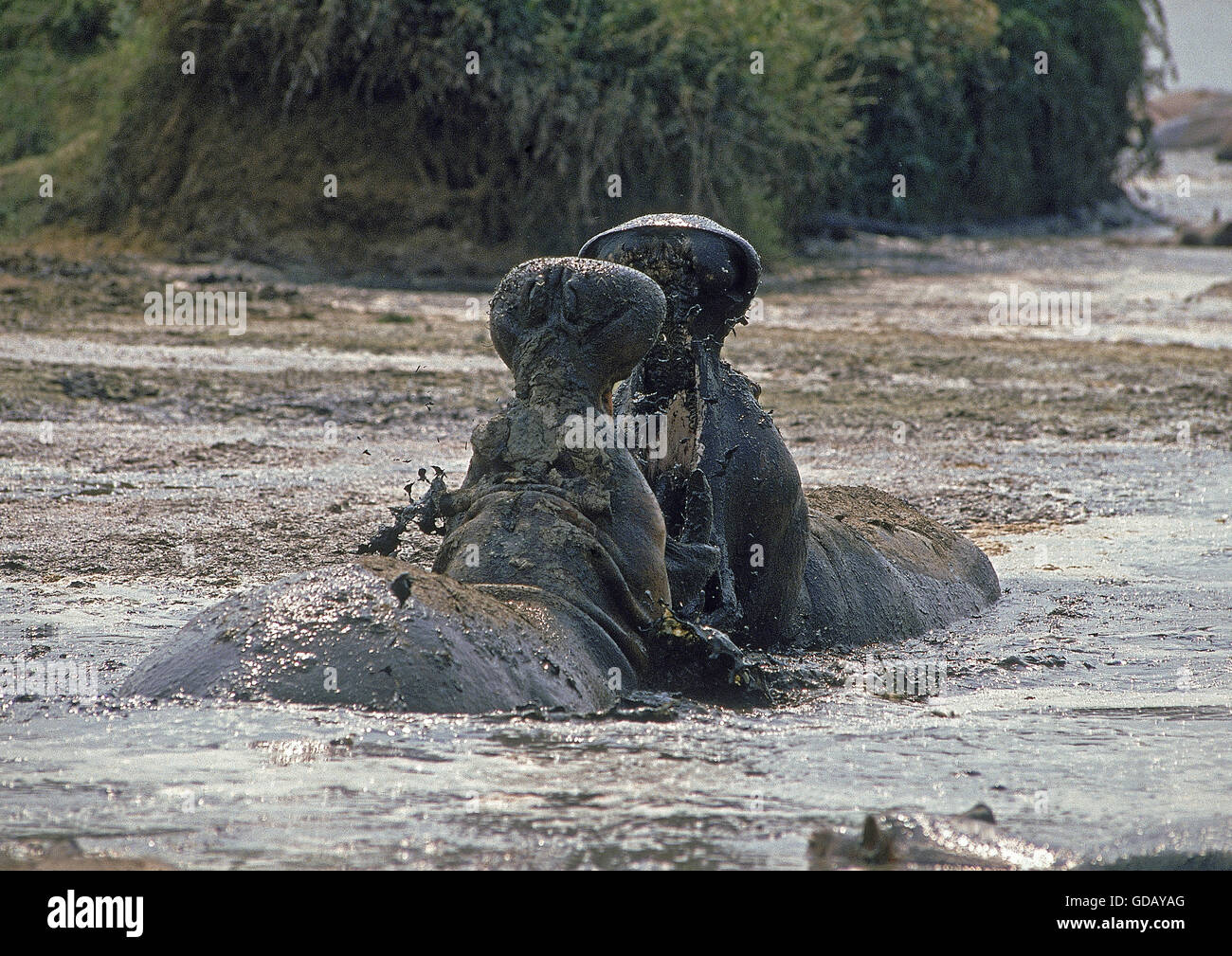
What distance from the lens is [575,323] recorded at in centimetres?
422

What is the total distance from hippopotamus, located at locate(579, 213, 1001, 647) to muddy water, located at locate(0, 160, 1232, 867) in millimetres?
193

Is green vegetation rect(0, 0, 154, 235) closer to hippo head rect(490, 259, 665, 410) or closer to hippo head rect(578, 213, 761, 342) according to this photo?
hippo head rect(578, 213, 761, 342)

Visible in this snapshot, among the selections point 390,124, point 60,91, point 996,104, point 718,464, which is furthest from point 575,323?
point 996,104

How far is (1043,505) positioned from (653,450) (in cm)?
403

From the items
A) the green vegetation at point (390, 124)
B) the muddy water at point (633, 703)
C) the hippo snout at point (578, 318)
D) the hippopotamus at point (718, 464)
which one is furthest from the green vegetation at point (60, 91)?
the hippo snout at point (578, 318)

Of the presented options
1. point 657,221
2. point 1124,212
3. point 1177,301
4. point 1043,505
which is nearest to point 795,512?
point 657,221

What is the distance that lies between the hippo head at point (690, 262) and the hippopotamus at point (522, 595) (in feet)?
1.34

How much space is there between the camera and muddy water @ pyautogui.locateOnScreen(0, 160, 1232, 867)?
135 inches

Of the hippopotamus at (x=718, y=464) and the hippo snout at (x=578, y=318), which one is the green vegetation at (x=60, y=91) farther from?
the hippo snout at (x=578, y=318)

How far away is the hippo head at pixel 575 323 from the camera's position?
4.19m

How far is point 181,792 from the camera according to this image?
3.46m

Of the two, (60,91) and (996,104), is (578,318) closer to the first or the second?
(60,91)

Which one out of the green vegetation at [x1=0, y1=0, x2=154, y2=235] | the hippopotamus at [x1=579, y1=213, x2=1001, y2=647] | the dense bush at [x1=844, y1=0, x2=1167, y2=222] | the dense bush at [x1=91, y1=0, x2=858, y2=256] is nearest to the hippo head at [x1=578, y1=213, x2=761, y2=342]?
the hippopotamus at [x1=579, y1=213, x2=1001, y2=647]
